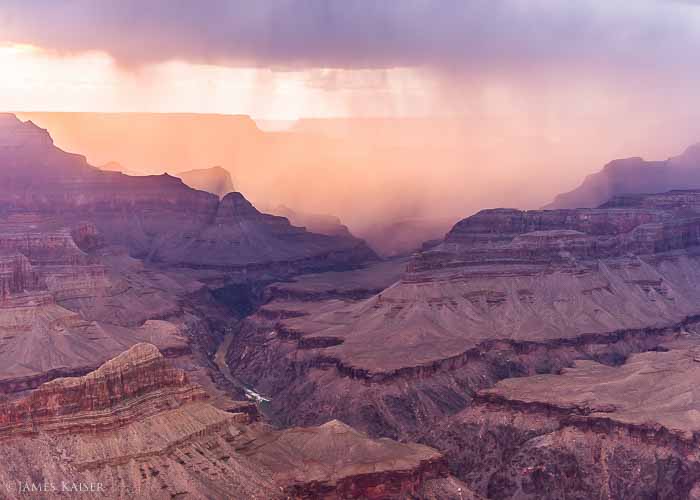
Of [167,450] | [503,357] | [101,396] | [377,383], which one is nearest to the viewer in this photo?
[167,450]

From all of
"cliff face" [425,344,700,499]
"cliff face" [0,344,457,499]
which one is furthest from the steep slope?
"cliff face" [0,344,457,499]

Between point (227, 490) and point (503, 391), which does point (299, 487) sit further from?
point (503, 391)

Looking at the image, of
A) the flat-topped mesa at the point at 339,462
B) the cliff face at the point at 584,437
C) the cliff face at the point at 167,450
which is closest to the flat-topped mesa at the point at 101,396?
the cliff face at the point at 167,450

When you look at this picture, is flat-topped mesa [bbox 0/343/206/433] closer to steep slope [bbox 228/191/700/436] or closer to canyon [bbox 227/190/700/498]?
canyon [bbox 227/190/700/498]

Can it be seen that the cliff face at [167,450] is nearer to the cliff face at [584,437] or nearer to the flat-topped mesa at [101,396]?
the flat-topped mesa at [101,396]

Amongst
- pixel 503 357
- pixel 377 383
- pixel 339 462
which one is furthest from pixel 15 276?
pixel 339 462

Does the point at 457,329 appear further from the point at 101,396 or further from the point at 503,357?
the point at 101,396
